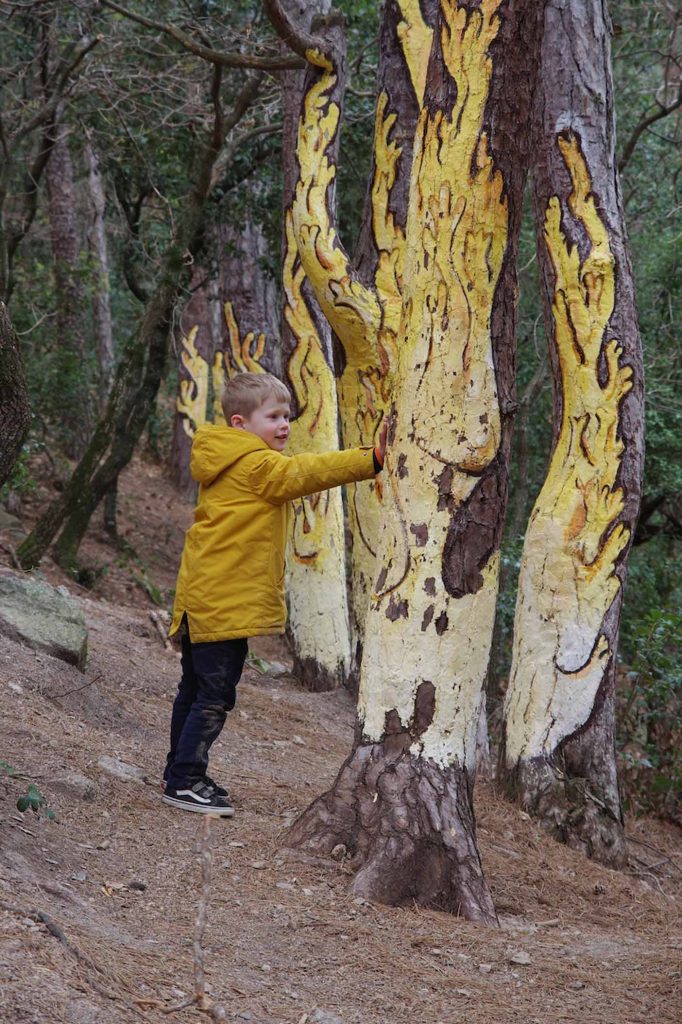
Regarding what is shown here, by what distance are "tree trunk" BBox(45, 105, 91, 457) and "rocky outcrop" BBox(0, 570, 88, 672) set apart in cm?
754

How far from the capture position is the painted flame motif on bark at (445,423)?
4.20 m

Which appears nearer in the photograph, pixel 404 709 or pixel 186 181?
pixel 404 709

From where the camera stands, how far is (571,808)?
5.93m

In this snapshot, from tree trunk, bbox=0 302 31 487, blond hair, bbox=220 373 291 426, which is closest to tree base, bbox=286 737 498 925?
blond hair, bbox=220 373 291 426

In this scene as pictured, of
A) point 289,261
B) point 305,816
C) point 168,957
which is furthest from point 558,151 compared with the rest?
point 168,957

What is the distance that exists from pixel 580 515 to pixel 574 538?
0.45 ft

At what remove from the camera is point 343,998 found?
10.7ft

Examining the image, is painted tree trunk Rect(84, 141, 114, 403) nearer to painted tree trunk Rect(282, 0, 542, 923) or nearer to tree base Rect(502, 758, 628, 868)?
tree base Rect(502, 758, 628, 868)

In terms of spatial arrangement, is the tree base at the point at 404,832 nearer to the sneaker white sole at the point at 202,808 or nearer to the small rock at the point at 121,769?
the sneaker white sole at the point at 202,808

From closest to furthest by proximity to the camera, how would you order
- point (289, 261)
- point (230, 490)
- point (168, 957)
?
point (168, 957) < point (230, 490) < point (289, 261)

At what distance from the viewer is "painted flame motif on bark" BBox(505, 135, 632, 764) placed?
6152mm

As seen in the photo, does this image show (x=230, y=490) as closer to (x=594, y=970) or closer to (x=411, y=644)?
(x=411, y=644)

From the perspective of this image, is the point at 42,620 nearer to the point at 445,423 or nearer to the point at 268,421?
the point at 268,421

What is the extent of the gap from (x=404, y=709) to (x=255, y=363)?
819cm
